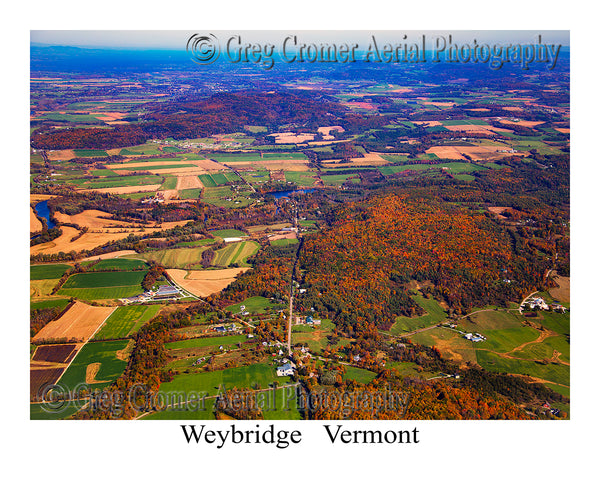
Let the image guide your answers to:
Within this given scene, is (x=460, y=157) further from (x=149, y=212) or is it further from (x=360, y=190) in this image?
(x=149, y=212)

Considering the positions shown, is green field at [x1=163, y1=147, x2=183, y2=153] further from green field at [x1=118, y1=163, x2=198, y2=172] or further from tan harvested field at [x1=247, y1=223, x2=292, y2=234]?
tan harvested field at [x1=247, y1=223, x2=292, y2=234]

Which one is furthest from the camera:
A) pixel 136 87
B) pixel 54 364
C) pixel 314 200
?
pixel 136 87

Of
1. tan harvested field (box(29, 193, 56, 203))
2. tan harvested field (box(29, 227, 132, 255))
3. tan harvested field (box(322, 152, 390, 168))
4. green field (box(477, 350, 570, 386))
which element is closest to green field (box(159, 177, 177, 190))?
tan harvested field (box(29, 193, 56, 203))

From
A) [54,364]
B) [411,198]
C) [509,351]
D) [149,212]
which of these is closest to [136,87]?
[149,212]

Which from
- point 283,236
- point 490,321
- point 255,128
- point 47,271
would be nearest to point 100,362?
point 47,271

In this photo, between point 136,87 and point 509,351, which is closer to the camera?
point 509,351
